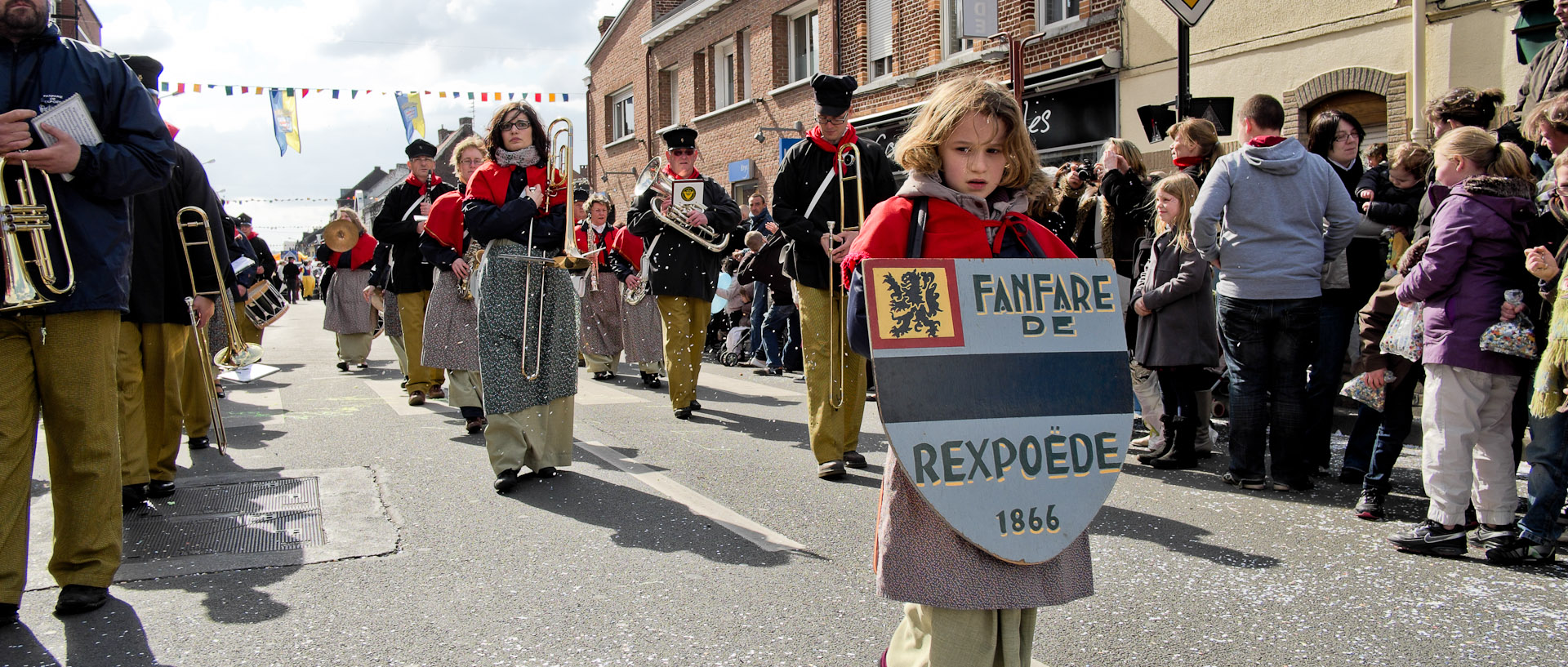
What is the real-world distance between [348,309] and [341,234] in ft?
3.12

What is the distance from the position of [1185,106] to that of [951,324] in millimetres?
6682

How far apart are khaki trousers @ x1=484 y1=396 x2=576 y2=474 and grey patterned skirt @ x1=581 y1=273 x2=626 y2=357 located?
5439mm

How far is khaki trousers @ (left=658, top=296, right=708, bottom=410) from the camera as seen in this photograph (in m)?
8.33

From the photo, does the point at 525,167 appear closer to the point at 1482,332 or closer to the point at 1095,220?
the point at 1095,220

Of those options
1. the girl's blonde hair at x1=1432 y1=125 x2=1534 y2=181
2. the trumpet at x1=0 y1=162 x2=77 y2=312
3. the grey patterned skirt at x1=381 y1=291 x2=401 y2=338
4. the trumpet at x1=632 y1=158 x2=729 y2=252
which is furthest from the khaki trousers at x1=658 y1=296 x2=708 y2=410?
the girl's blonde hair at x1=1432 y1=125 x2=1534 y2=181

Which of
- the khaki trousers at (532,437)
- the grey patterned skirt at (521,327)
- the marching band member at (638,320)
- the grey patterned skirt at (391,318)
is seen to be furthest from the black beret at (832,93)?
the grey patterned skirt at (391,318)

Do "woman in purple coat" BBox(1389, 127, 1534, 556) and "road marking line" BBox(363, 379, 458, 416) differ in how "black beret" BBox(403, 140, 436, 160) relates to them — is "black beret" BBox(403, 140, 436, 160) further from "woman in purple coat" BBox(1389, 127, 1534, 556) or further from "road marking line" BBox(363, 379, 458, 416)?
"woman in purple coat" BBox(1389, 127, 1534, 556)

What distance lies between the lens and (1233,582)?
154 inches

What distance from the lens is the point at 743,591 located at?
383 centimetres

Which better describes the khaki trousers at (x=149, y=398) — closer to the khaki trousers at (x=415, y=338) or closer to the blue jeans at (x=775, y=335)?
the khaki trousers at (x=415, y=338)

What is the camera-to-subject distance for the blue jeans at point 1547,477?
4117 millimetres

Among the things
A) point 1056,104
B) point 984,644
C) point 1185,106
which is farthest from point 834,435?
point 1056,104

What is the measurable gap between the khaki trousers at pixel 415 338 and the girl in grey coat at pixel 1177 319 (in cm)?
555

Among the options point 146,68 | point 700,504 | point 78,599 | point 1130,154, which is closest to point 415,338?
point 146,68
